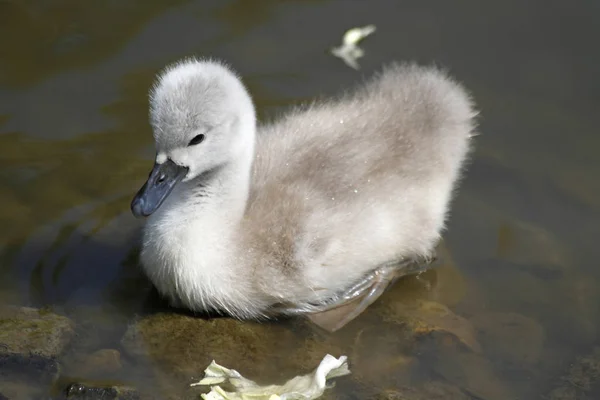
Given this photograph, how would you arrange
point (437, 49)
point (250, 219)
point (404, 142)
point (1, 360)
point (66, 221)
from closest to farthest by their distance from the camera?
point (1, 360), point (250, 219), point (404, 142), point (66, 221), point (437, 49)

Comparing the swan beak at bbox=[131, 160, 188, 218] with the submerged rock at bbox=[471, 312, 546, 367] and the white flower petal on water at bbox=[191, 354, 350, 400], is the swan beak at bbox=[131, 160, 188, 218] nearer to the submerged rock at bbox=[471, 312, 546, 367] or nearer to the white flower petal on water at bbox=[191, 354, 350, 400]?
the white flower petal on water at bbox=[191, 354, 350, 400]

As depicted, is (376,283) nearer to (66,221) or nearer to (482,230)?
(482,230)

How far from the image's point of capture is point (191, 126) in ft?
13.3

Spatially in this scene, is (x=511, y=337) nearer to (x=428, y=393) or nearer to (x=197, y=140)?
(x=428, y=393)

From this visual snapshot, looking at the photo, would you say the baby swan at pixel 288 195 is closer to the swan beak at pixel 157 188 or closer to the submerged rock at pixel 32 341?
Result: the swan beak at pixel 157 188

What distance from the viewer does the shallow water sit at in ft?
14.8

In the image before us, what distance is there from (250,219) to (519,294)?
4.30ft

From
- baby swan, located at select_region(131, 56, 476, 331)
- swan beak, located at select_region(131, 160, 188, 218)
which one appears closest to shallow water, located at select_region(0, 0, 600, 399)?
baby swan, located at select_region(131, 56, 476, 331)

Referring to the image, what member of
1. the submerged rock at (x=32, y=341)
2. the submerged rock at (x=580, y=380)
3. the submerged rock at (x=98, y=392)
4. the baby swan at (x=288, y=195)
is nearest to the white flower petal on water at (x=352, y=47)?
→ the baby swan at (x=288, y=195)

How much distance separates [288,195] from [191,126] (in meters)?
0.53

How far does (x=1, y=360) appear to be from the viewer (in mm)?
3986

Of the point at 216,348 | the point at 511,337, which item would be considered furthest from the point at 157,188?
the point at 511,337

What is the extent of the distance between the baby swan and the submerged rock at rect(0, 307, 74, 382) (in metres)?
0.45

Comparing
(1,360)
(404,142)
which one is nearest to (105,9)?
(404,142)
